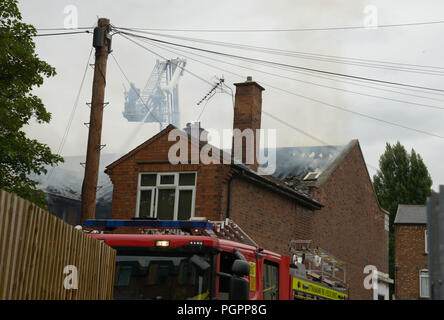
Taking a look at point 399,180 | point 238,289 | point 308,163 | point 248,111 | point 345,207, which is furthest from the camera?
point 399,180

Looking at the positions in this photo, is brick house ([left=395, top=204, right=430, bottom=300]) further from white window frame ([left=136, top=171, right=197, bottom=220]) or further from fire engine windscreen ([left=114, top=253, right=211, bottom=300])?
fire engine windscreen ([left=114, top=253, right=211, bottom=300])

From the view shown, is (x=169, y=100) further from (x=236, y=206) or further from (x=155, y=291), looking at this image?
(x=155, y=291)

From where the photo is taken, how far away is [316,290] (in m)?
11.7

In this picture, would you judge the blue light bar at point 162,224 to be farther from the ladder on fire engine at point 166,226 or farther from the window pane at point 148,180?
the window pane at point 148,180

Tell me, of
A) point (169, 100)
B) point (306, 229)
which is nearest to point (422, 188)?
point (306, 229)

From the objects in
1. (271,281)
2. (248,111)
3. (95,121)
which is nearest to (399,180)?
(248,111)

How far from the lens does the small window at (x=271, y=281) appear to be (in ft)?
31.0

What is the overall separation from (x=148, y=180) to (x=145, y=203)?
0.83 meters

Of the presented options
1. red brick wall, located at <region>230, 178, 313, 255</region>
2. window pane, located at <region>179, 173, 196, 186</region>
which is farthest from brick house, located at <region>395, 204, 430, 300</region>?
window pane, located at <region>179, 173, 196, 186</region>

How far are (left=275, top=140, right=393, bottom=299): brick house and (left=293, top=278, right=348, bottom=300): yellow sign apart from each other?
545 inches

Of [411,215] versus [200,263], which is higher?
[411,215]

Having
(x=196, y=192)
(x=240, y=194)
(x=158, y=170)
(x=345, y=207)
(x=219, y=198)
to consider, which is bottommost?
(x=219, y=198)

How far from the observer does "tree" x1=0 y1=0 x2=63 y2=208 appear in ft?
47.3

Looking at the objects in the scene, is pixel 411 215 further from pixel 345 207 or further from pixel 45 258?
pixel 45 258
